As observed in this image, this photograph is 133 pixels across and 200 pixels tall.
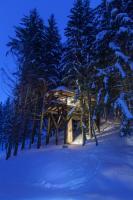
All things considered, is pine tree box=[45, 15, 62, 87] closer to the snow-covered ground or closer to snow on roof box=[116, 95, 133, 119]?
the snow-covered ground

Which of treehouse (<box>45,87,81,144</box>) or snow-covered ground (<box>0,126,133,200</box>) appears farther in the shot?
treehouse (<box>45,87,81,144</box>)

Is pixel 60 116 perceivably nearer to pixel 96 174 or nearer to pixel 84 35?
pixel 84 35

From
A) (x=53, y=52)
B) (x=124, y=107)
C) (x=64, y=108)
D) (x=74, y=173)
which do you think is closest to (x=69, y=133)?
(x=64, y=108)

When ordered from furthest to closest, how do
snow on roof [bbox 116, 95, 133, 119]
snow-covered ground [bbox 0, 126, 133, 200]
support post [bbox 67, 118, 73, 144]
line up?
1. support post [bbox 67, 118, 73, 144]
2. snow on roof [bbox 116, 95, 133, 119]
3. snow-covered ground [bbox 0, 126, 133, 200]

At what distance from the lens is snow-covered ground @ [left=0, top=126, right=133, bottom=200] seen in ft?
34.2

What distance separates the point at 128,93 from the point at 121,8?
5439 millimetres

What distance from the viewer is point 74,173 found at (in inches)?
→ 524

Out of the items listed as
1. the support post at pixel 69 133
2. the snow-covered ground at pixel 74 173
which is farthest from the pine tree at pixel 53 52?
the snow-covered ground at pixel 74 173

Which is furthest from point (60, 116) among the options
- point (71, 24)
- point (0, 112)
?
point (0, 112)

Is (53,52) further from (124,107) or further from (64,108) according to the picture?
(124,107)

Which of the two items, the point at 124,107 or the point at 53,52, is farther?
the point at 53,52

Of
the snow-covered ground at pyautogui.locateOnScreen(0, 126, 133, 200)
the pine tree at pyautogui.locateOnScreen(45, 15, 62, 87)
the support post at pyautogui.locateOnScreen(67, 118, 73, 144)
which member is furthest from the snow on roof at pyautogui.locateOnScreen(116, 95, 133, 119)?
the pine tree at pyautogui.locateOnScreen(45, 15, 62, 87)

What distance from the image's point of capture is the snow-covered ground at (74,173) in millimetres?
10419

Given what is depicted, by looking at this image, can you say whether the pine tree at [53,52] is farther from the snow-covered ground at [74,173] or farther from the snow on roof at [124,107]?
the snow on roof at [124,107]
